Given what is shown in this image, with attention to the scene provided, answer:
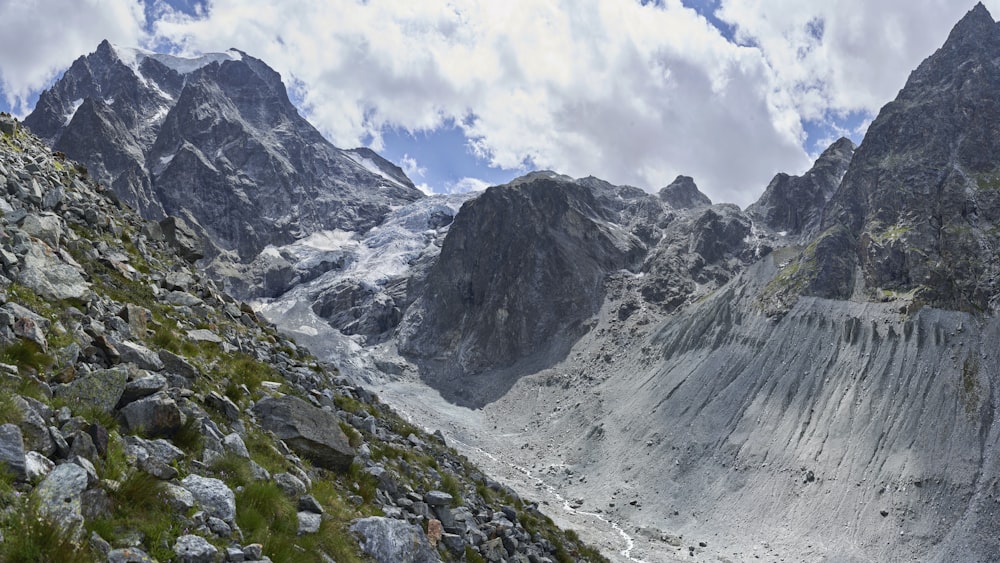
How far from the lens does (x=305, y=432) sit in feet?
45.5

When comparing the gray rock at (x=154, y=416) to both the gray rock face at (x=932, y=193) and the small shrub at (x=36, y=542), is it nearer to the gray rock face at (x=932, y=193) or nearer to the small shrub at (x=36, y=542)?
the small shrub at (x=36, y=542)

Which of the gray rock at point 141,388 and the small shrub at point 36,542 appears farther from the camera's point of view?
the gray rock at point 141,388

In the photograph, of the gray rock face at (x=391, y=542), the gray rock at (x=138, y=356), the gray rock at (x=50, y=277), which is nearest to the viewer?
the gray rock face at (x=391, y=542)

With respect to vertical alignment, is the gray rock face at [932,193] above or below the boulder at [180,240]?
above

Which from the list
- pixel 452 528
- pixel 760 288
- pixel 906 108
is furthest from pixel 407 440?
pixel 906 108

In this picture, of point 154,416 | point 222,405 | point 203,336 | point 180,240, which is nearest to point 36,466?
point 154,416

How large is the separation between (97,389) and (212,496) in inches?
95.2

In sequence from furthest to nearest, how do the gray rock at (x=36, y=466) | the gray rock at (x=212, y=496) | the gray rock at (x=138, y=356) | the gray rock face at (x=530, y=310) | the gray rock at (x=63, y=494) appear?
1. the gray rock face at (x=530, y=310)
2. the gray rock at (x=138, y=356)
3. the gray rock at (x=212, y=496)
4. the gray rock at (x=36, y=466)
5. the gray rock at (x=63, y=494)

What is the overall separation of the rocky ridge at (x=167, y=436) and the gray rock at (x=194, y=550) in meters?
0.02

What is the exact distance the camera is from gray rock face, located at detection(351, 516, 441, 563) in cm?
1095

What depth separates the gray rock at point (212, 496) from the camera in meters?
8.91

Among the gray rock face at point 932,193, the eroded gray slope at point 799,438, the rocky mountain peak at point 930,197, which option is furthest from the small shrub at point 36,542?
the rocky mountain peak at point 930,197

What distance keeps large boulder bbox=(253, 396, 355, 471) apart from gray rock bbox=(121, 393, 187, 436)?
337 cm

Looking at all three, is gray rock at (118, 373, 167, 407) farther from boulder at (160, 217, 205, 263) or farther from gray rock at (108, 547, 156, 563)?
boulder at (160, 217, 205, 263)
